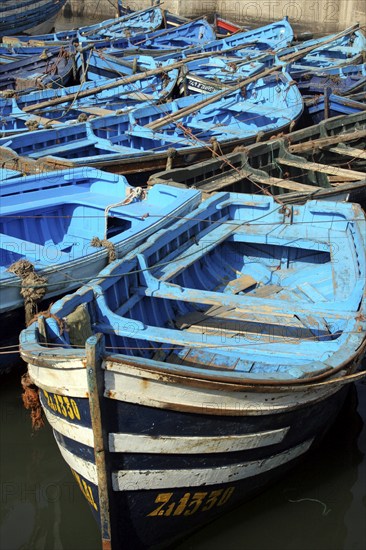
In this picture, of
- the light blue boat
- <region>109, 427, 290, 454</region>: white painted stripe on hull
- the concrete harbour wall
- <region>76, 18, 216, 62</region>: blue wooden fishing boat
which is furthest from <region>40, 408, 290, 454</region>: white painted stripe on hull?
the concrete harbour wall

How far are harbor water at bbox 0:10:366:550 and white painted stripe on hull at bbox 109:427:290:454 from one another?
117cm

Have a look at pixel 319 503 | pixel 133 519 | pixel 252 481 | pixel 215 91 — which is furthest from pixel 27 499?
pixel 215 91

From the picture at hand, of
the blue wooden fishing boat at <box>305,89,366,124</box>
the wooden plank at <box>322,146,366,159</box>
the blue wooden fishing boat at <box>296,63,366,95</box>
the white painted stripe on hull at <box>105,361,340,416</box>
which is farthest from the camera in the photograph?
the blue wooden fishing boat at <box>296,63,366,95</box>

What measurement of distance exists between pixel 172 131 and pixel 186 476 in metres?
9.06

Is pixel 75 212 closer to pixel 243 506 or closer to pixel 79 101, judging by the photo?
pixel 243 506

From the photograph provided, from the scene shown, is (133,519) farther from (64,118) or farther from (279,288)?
(64,118)

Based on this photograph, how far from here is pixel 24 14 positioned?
27.9 m

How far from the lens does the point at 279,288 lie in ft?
29.9

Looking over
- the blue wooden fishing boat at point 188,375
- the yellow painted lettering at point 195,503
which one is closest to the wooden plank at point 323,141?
the blue wooden fishing boat at point 188,375

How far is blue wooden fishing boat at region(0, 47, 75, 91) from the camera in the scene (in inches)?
695

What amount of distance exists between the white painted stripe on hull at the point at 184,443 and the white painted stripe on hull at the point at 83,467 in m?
0.39

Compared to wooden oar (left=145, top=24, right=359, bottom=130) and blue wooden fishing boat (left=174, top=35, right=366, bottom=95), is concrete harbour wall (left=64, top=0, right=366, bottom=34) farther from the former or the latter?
wooden oar (left=145, top=24, right=359, bottom=130)

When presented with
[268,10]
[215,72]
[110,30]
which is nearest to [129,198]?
[215,72]

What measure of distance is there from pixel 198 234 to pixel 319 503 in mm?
3612
